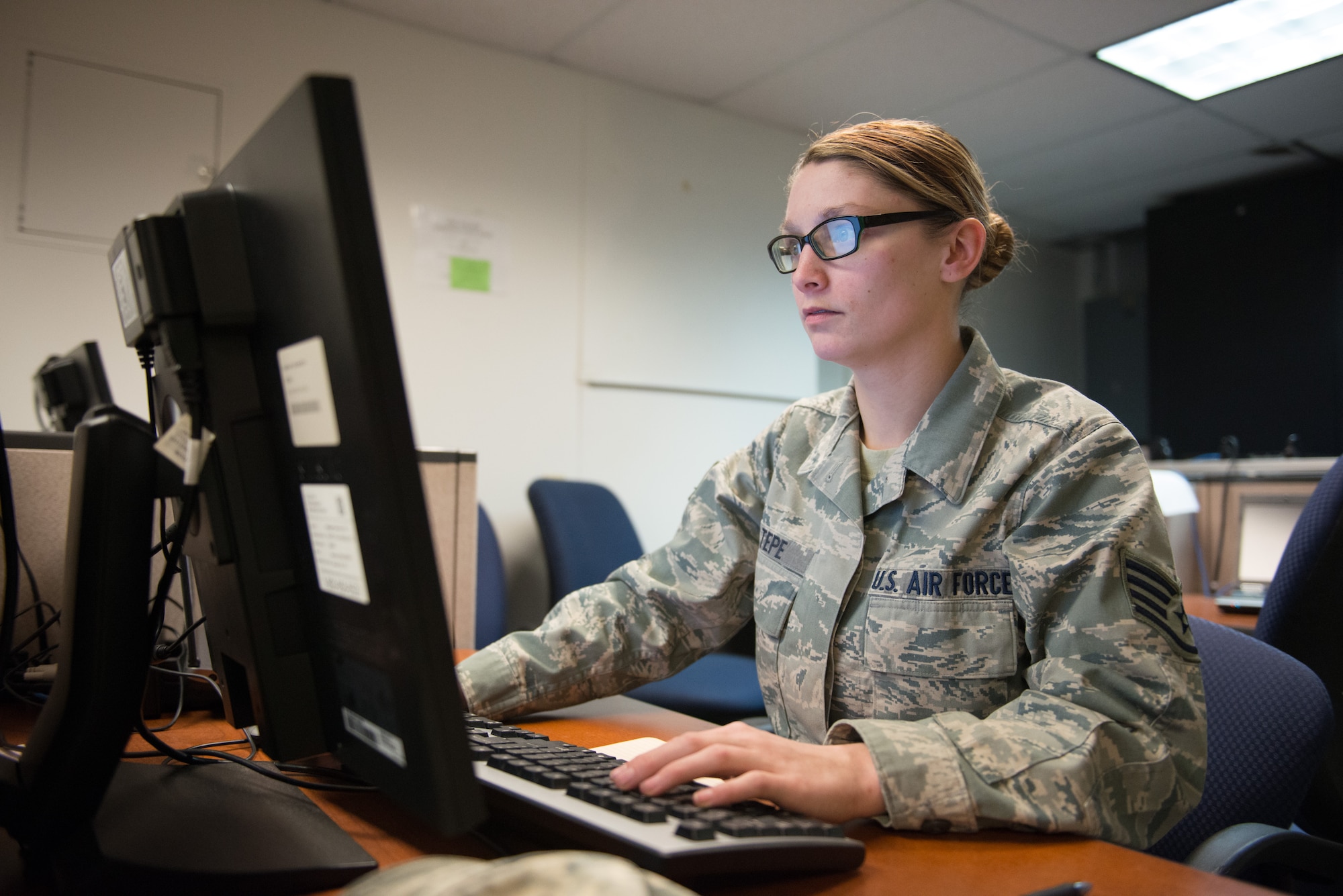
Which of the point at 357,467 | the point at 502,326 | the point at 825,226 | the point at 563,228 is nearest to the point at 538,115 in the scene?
the point at 563,228

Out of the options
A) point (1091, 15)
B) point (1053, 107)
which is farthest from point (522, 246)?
point (1053, 107)

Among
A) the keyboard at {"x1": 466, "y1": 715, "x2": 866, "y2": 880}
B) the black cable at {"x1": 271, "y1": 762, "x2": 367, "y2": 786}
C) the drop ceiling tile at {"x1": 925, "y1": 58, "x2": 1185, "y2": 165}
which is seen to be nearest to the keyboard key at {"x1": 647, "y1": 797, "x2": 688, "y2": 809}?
the keyboard at {"x1": 466, "y1": 715, "x2": 866, "y2": 880}

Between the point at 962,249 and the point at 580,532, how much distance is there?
178 cm

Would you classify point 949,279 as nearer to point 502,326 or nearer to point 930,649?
point 930,649

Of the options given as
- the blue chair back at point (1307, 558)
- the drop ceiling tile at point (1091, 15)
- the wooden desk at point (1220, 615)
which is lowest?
the wooden desk at point (1220, 615)

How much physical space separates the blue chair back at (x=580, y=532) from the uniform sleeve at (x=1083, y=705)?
1.79 m

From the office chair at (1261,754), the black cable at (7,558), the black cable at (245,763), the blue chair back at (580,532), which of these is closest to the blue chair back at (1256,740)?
the office chair at (1261,754)

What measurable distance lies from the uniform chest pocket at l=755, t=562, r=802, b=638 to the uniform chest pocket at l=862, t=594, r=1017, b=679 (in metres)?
0.12

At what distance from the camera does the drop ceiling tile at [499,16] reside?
267cm

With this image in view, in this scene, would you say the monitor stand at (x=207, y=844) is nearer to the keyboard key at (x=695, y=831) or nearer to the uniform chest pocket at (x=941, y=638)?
the keyboard key at (x=695, y=831)

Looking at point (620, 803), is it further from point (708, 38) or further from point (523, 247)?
point (708, 38)

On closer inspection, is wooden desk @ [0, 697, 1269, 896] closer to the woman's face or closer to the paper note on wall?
the woman's face

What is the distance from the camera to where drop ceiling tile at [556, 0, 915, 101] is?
2676mm

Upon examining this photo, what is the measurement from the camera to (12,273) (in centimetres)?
224
